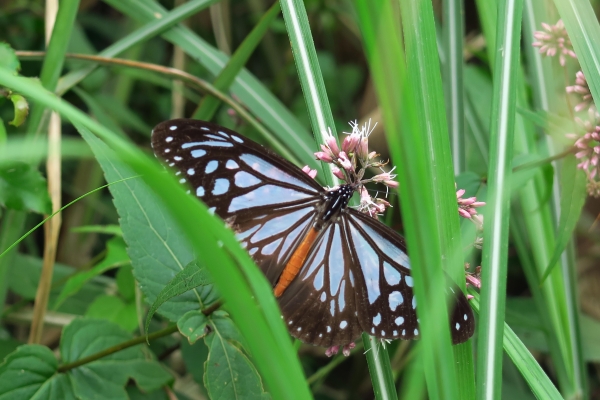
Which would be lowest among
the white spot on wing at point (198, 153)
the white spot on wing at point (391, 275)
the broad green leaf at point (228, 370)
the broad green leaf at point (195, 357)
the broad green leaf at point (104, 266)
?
the broad green leaf at point (195, 357)

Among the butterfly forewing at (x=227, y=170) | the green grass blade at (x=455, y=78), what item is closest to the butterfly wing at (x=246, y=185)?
the butterfly forewing at (x=227, y=170)

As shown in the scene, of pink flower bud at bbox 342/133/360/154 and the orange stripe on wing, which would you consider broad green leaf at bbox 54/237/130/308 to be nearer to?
the orange stripe on wing

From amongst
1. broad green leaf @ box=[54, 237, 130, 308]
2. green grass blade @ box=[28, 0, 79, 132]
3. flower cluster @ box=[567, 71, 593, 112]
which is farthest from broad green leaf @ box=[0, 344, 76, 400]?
flower cluster @ box=[567, 71, 593, 112]

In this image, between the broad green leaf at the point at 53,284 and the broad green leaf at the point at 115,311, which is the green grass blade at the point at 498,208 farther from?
the broad green leaf at the point at 53,284

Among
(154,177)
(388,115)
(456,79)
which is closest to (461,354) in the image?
(388,115)

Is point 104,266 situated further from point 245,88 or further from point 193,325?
point 245,88

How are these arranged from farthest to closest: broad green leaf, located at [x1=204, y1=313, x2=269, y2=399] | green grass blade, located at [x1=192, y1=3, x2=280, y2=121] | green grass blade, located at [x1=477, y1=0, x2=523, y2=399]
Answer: green grass blade, located at [x1=192, y1=3, x2=280, y2=121] → broad green leaf, located at [x1=204, y1=313, x2=269, y2=399] → green grass blade, located at [x1=477, y1=0, x2=523, y2=399]
